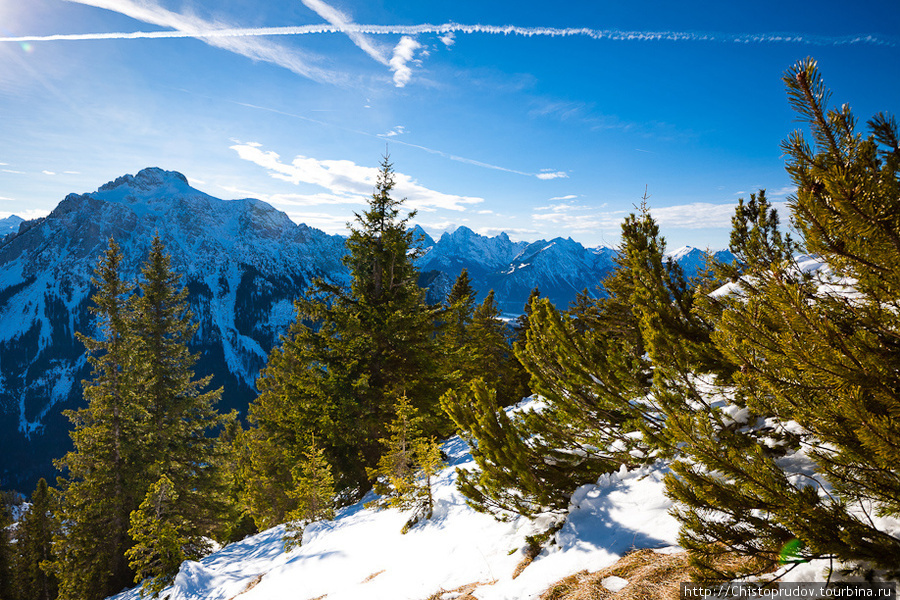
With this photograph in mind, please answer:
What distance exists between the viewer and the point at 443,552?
6.44 metres

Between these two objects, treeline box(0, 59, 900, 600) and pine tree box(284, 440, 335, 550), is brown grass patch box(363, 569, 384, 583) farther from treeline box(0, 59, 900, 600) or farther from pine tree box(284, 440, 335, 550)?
pine tree box(284, 440, 335, 550)

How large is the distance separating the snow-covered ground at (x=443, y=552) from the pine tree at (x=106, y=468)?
9.91 meters

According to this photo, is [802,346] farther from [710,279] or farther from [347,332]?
[347,332]

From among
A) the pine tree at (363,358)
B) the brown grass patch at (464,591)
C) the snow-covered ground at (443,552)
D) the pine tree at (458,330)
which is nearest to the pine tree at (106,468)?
the pine tree at (363,358)

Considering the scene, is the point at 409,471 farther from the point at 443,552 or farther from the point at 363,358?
the point at 363,358

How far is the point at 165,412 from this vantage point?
19375 mm

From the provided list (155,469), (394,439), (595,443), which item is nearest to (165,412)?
(155,469)

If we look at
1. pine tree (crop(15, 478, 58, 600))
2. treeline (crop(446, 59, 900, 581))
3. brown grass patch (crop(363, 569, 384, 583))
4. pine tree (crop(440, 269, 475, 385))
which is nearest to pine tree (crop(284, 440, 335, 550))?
brown grass patch (crop(363, 569, 384, 583))

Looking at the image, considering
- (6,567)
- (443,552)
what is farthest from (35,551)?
(443,552)

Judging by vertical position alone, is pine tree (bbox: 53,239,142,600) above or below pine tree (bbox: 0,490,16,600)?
above

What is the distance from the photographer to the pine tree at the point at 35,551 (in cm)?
3194

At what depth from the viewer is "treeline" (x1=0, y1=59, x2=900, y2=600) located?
6.61ft

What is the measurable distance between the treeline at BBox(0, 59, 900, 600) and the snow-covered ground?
0.46 meters

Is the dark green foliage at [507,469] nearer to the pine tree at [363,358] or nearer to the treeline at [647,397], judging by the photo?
the treeline at [647,397]
